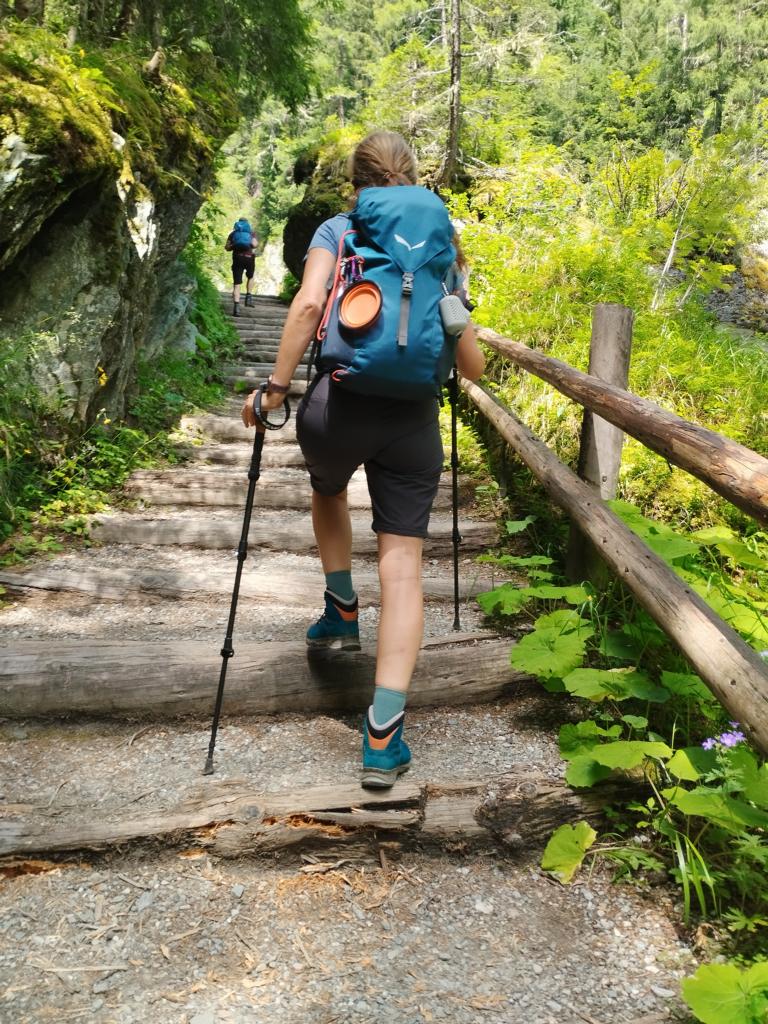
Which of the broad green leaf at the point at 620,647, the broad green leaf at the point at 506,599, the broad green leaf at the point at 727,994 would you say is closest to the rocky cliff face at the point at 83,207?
the broad green leaf at the point at 506,599

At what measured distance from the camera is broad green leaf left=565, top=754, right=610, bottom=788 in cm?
209

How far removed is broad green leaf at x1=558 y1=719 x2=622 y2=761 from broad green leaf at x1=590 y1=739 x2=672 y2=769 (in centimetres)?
27

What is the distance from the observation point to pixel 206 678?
2701mm

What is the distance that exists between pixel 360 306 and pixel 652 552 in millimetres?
1313

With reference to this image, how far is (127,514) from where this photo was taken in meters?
4.98

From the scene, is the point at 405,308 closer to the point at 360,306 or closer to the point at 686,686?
the point at 360,306

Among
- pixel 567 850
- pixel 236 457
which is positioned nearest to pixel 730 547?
pixel 567 850

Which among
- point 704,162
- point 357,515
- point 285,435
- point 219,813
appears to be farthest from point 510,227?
point 219,813

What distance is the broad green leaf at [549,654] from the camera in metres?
2.44

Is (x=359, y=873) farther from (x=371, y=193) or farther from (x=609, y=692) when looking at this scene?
(x=371, y=193)

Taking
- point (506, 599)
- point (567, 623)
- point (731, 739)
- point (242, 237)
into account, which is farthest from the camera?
point (242, 237)

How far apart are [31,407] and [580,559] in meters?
3.72

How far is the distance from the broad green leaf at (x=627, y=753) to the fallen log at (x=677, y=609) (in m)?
0.28

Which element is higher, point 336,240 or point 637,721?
point 336,240
